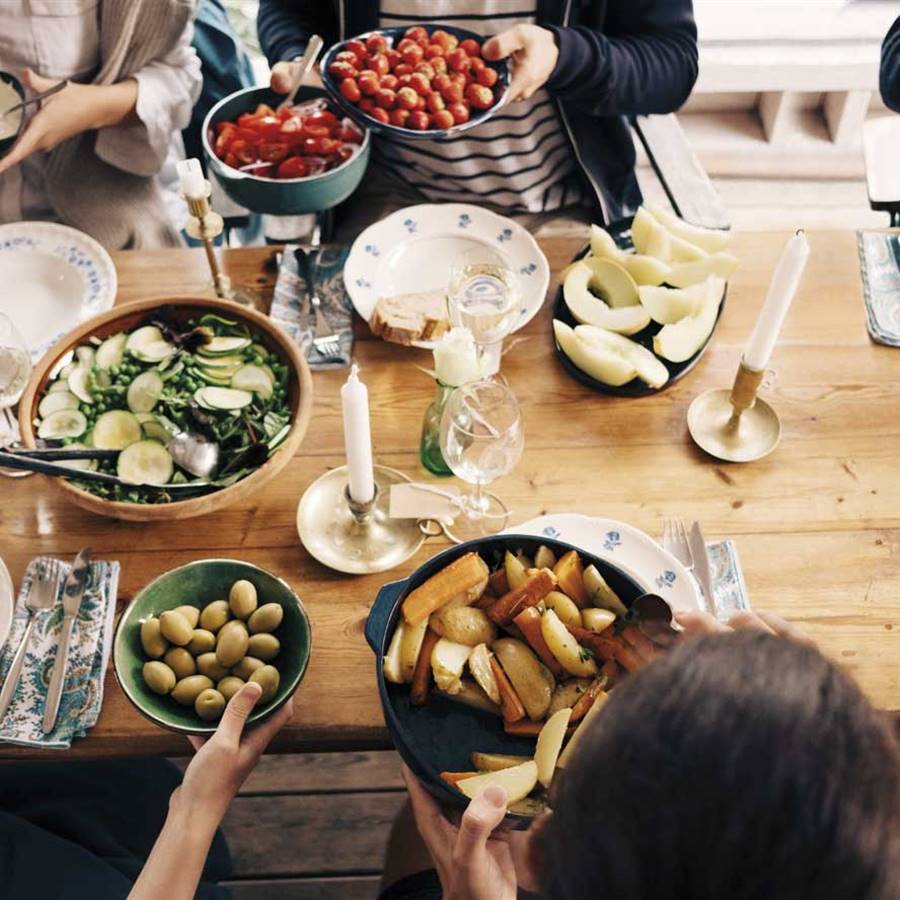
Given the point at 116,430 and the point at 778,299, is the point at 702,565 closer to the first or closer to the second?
the point at 778,299

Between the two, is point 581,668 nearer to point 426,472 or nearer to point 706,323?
point 426,472

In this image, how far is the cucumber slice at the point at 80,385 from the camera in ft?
4.17

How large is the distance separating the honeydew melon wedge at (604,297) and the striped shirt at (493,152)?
1.66 feet

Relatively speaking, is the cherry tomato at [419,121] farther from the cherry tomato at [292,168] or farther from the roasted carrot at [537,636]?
the roasted carrot at [537,636]

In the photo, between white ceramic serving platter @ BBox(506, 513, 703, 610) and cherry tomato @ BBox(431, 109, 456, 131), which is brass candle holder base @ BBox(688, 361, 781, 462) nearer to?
white ceramic serving platter @ BBox(506, 513, 703, 610)

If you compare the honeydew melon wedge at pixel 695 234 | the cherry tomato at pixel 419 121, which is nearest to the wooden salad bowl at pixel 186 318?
the cherry tomato at pixel 419 121

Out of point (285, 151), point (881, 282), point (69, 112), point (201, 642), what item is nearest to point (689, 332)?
point (881, 282)

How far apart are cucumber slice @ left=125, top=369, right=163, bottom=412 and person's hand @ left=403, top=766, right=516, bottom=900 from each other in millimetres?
638

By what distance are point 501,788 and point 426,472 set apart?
1.81 ft

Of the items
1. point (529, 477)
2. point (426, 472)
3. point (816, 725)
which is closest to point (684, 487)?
point (529, 477)

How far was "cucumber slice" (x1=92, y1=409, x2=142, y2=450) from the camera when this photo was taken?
4.11 ft

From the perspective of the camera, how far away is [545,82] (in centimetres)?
166

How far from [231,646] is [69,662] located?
0.23 m

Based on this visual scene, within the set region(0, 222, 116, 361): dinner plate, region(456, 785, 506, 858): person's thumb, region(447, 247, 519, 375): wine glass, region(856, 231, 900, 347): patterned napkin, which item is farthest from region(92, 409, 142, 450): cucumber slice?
region(856, 231, 900, 347): patterned napkin
